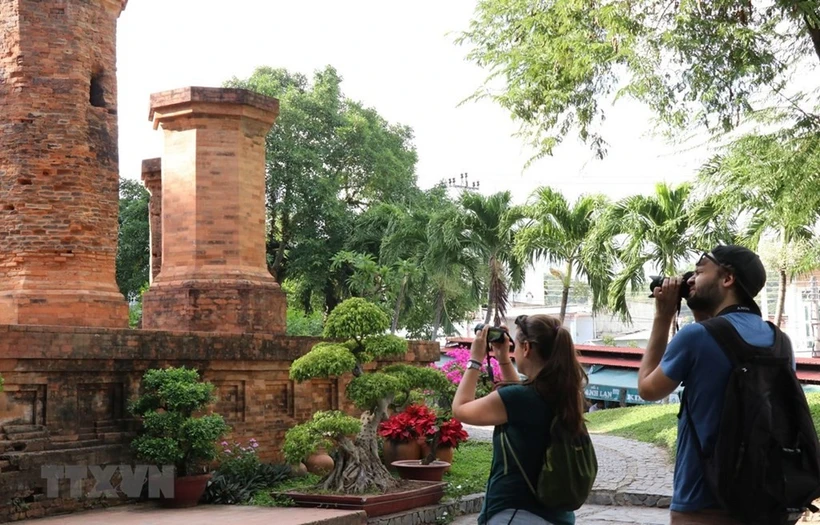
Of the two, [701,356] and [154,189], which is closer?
[701,356]

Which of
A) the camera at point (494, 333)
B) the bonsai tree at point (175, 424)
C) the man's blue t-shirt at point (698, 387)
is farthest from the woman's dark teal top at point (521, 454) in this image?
the bonsai tree at point (175, 424)

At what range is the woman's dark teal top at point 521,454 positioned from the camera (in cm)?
362

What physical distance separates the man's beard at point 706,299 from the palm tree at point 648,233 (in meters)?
19.9

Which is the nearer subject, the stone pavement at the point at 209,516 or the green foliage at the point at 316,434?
the stone pavement at the point at 209,516

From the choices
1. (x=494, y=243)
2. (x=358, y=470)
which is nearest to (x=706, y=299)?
(x=358, y=470)

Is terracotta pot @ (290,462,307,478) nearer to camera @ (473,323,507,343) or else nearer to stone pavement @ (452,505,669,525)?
stone pavement @ (452,505,669,525)

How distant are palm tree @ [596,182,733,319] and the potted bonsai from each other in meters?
15.9

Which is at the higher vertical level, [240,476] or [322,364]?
[322,364]

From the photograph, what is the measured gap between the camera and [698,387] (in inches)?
136

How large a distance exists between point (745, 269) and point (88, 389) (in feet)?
23.7

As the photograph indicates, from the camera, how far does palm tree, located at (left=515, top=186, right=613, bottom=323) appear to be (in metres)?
25.2

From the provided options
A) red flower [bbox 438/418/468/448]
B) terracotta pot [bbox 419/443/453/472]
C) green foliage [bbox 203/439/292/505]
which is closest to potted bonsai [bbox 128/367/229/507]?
green foliage [bbox 203/439/292/505]

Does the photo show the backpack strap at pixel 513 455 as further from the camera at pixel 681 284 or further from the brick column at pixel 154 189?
the brick column at pixel 154 189

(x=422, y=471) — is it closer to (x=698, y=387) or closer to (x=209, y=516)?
(x=209, y=516)
